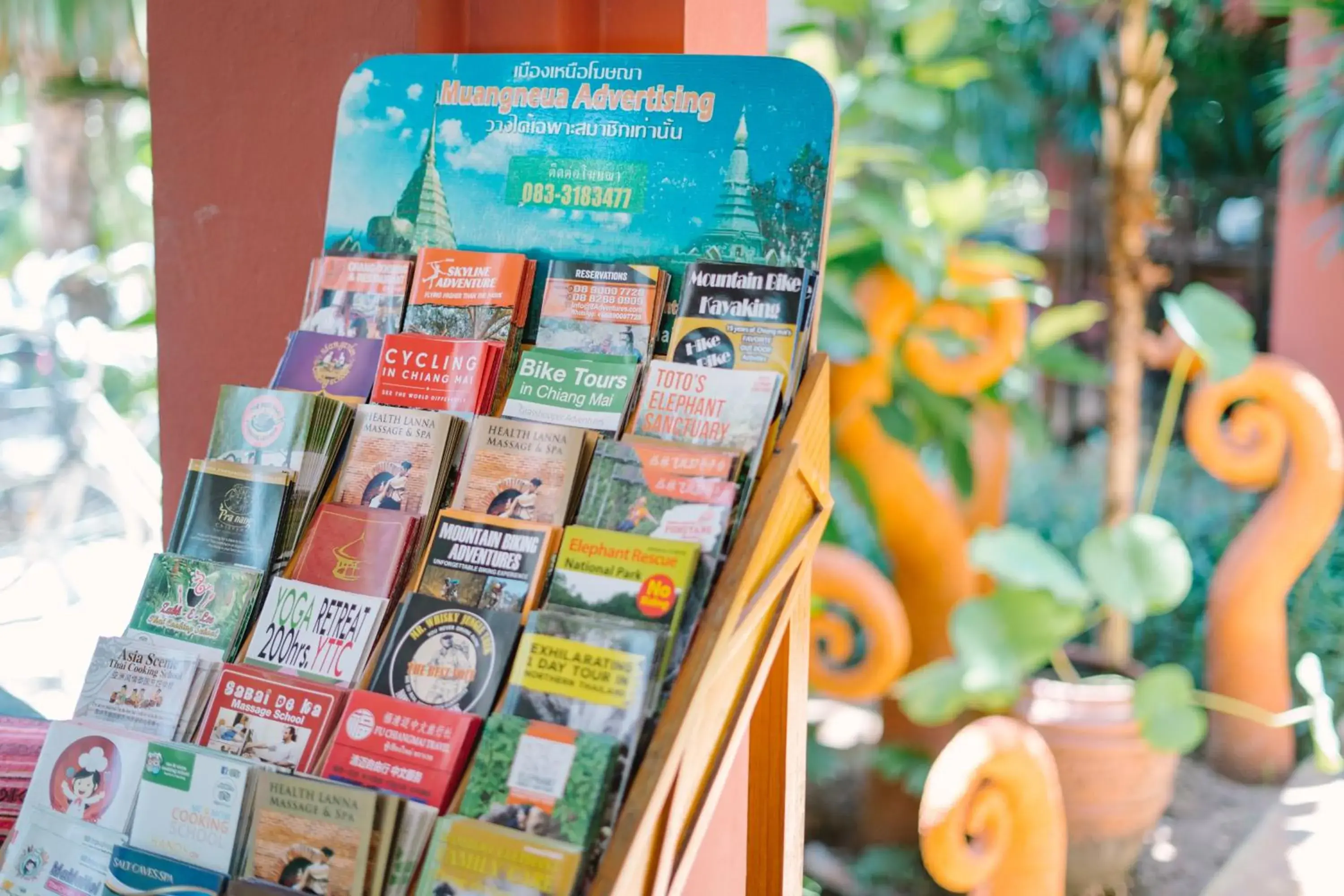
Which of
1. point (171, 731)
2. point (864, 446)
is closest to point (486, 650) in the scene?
point (171, 731)

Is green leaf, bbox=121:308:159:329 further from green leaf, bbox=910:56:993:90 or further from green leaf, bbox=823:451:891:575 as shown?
green leaf, bbox=910:56:993:90

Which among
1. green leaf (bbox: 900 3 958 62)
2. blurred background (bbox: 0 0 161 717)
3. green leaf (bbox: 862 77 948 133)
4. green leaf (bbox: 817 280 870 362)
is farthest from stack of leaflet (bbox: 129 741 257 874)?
green leaf (bbox: 900 3 958 62)

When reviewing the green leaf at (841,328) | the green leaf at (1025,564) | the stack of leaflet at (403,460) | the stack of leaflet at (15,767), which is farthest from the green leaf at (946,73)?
the stack of leaflet at (15,767)

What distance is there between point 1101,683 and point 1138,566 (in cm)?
69

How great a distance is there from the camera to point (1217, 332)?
301cm

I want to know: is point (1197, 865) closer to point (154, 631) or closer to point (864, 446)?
point (864, 446)

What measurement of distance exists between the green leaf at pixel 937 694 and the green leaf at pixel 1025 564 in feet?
0.92

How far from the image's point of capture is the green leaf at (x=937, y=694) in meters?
2.88

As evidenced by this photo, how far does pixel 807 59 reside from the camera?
2.70m

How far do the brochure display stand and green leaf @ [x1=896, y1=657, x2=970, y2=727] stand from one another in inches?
69.5

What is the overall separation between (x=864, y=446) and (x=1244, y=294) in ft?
9.57

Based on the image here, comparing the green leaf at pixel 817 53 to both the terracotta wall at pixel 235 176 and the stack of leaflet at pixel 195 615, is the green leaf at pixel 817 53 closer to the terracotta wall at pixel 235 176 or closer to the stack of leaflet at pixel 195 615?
the terracotta wall at pixel 235 176

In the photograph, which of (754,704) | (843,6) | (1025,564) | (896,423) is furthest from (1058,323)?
(754,704)

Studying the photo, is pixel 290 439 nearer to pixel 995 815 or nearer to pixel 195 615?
pixel 195 615
